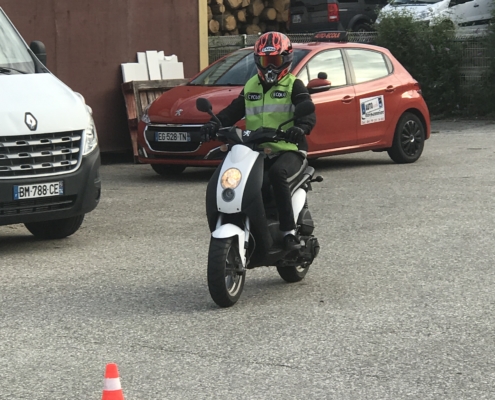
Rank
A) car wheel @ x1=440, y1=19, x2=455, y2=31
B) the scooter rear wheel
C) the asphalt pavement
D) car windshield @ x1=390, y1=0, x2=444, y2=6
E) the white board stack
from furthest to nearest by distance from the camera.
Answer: car windshield @ x1=390, y1=0, x2=444, y2=6, car wheel @ x1=440, y1=19, x2=455, y2=31, the white board stack, the scooter rear wheel, the asphalt pavement

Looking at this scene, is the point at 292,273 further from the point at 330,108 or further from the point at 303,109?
the point at 330,108

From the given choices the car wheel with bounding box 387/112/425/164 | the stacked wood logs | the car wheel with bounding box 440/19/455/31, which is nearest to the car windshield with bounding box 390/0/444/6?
the stacked wood logs

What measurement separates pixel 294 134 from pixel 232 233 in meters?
0.79

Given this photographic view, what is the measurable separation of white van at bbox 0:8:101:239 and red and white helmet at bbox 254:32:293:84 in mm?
2281

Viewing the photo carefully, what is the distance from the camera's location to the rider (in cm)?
728

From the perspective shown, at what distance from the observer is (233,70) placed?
14445mm

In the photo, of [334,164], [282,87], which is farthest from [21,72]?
[334,164]

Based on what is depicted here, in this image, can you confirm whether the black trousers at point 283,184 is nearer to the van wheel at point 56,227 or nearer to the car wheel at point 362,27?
the van wheel at point 56,227

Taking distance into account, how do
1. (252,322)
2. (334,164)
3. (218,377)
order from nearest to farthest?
(218,377), (252,322), (334,164)

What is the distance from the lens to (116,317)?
22.4 feet

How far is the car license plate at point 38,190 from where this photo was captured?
28.9ft

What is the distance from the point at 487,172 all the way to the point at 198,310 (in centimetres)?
759

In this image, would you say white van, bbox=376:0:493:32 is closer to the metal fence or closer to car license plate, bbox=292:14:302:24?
the metal fence

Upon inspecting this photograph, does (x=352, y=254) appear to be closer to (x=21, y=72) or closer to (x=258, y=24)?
(x=21, y=72)
